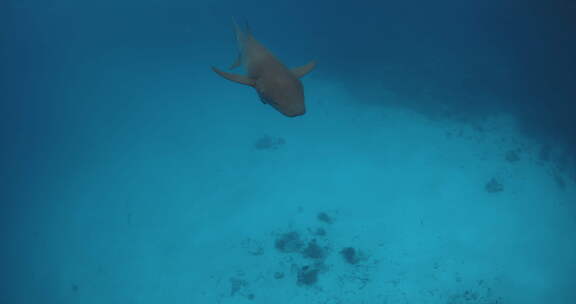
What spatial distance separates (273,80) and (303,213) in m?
8.07

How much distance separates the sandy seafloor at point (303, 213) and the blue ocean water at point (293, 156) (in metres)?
0.06

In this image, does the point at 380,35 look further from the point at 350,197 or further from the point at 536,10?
the point at 350,197

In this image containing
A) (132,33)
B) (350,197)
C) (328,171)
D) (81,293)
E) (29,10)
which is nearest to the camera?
(81,293)

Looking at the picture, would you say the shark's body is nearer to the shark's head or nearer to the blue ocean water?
the shark's head

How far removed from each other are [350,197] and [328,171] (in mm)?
1399

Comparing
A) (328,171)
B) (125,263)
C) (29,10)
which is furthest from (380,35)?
(29,10)

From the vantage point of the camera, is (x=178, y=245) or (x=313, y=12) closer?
(x=178, y=245)

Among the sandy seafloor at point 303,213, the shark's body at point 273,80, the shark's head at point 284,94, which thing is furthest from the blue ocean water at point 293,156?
the shark's head at point 284,94

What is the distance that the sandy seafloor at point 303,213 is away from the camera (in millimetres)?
9570

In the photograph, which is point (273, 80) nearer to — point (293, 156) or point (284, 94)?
point (284, 94)

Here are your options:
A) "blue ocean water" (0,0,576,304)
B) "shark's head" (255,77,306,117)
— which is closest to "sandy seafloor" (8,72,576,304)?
"blue ocean water" (0,0,576,304)

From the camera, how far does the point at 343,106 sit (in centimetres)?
1468

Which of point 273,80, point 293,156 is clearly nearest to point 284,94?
point 273,80

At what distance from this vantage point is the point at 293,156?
12586 millimetres
